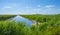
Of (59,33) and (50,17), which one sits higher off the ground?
(50,17)

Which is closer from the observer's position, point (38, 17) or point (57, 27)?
point (57, 27)

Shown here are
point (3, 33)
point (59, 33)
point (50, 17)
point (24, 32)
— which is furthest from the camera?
point (50, 17)

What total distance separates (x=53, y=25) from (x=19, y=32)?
1998mm

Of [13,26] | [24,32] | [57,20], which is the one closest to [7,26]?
[13,26]

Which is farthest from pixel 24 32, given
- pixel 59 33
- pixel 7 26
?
pixel 59 33

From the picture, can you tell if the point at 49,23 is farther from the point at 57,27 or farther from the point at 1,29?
the point at 1,29

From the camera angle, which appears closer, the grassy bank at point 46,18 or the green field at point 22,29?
the green field at point 22,29

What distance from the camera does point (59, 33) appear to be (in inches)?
176

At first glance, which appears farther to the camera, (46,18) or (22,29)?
(46,18)

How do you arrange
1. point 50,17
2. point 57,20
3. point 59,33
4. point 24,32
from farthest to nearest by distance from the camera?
point 50,17 < point 57,20 < point 59,33 < point 24,32

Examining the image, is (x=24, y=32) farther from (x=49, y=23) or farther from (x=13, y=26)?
(x=49, y=23)

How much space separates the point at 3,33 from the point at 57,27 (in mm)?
2013

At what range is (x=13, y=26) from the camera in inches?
118

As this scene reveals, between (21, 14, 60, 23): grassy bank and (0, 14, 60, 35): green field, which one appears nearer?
(0, 14, 60, 35): green field
